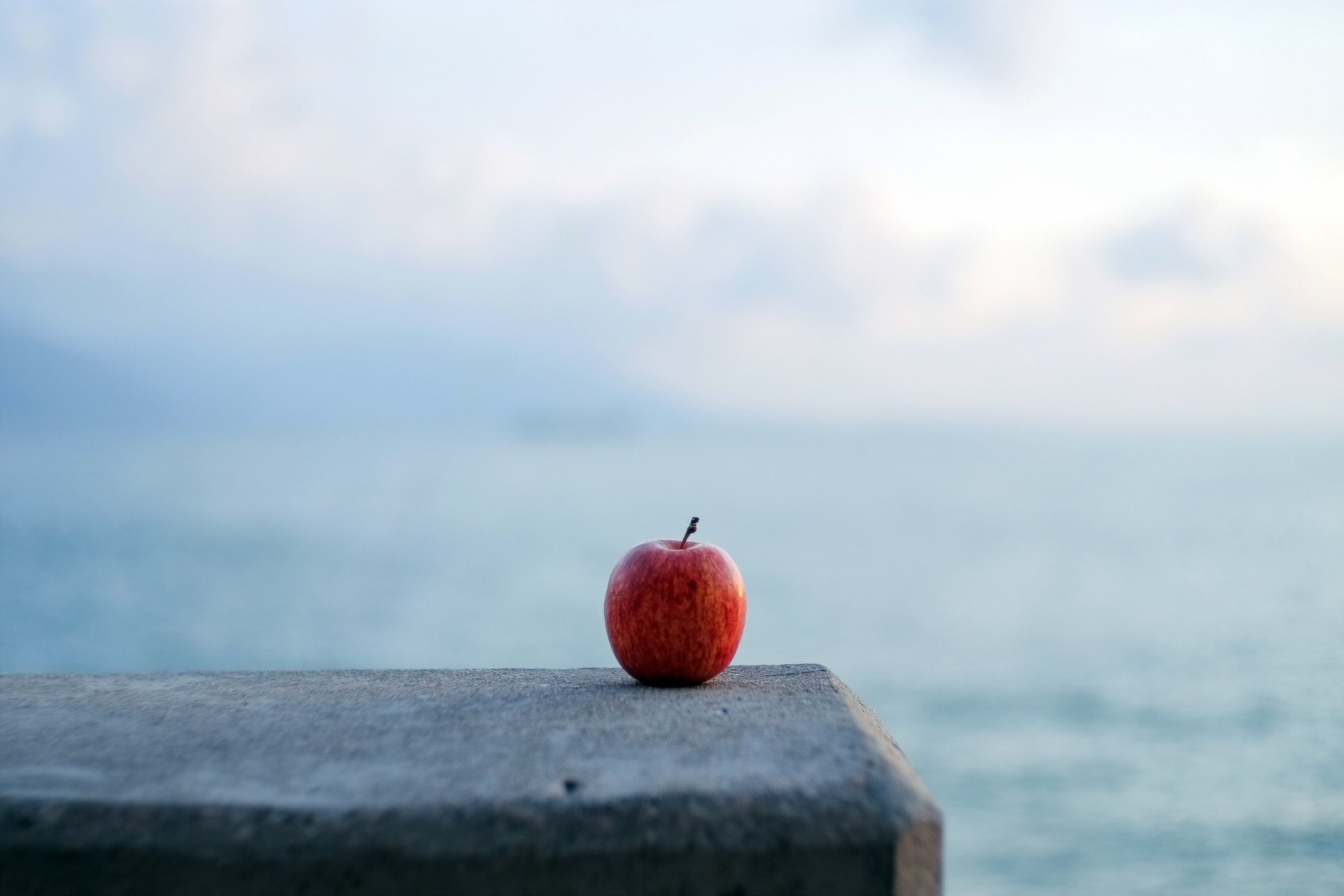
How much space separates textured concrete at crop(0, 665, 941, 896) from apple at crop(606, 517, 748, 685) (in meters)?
0.48

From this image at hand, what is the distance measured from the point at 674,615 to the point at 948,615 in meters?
45.6

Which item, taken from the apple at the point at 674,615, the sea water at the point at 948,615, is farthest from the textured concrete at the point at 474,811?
the sea water at the point at 948,615

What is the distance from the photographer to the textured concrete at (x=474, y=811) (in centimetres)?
149

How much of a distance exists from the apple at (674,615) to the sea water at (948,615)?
61.9 feet

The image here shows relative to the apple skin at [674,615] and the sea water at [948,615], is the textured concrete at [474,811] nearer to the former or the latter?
the apple skin at [674,615]

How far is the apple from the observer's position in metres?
2.48

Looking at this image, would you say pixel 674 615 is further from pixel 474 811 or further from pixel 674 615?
pixel 474 811

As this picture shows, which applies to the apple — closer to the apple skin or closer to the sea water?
the apple skin

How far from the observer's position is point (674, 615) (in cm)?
247

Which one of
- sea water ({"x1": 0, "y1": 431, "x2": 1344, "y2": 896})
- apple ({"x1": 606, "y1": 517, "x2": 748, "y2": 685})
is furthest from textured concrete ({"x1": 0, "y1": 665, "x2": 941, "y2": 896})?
sea water ({"x1": 0, "y1": 431, "x2": 1344, "y2": 896})

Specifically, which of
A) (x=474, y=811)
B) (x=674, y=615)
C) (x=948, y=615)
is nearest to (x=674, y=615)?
(x=674, y=615)

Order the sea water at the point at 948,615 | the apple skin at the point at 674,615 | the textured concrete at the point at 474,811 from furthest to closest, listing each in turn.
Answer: the sea water at the point at 948,615 → the apple skin at the point at 674,615 → the textured concrete at the point at 474,811

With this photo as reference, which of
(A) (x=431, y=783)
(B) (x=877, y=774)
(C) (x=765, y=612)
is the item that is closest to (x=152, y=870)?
(A) (x=431, y=783)

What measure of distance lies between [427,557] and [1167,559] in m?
39.5
